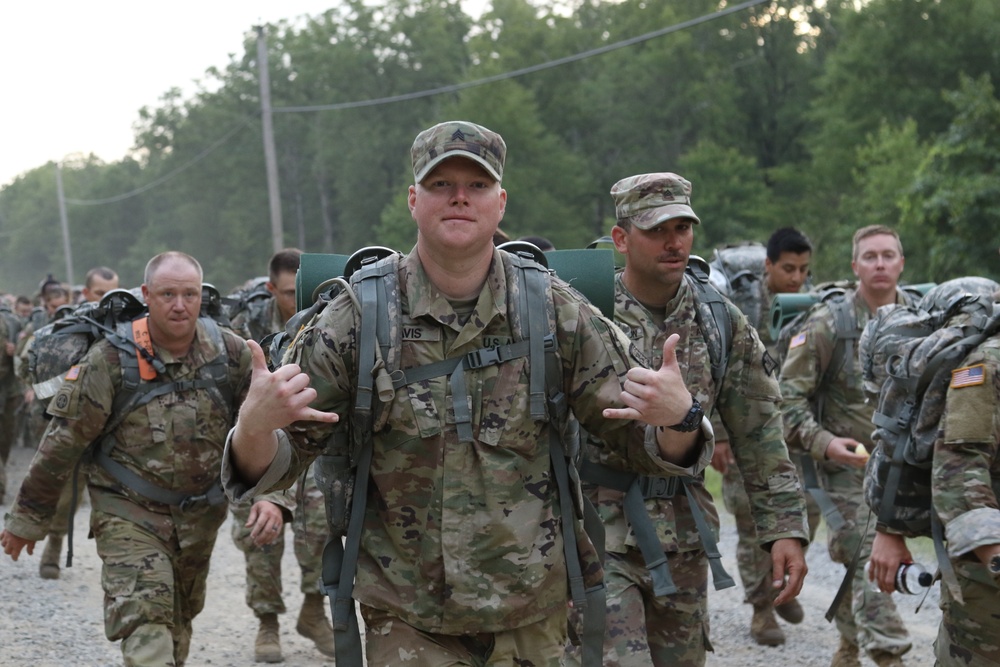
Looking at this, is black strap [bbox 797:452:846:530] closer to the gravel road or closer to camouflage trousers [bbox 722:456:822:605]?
camouflage trousers [bbox 722:456:822:605]

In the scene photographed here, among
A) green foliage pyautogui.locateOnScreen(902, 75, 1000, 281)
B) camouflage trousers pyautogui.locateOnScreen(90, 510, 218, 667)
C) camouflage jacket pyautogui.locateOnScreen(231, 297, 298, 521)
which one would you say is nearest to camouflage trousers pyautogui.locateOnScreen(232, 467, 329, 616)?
camouflage jacket pyautogui.locateOnScreen(231, 297, 298, 521)

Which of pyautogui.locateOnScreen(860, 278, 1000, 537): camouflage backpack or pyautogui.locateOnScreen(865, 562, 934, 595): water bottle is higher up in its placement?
pyautogui.locateOnScreen(860, 278, 1000, 537): camouflage backpack

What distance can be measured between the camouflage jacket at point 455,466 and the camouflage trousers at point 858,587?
11.5 ft

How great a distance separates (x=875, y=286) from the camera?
7.92 metres

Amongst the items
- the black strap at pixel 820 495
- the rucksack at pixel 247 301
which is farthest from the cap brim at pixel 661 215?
the rucksack at pixel 247 301

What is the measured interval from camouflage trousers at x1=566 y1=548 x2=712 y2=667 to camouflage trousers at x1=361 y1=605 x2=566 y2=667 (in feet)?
4.04

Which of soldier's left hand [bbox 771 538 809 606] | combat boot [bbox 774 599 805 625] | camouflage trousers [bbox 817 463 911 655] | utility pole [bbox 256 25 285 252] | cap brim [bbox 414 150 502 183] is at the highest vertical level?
utility pole [bbox 256 25 285 252]

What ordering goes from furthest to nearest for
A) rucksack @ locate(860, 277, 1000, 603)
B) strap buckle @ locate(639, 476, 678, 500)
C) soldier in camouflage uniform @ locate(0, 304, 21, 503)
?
soldier in camouflage uniform @ locate(0, 304, 21, 503) → strap buckle @ locate(639, 476, 678, 500) → rucksack @ locate(860, 277, 1000, 603)

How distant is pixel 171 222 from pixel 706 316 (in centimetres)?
8307

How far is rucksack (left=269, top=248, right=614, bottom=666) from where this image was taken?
3.82 meters

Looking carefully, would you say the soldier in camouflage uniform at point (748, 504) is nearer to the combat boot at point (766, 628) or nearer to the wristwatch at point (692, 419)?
A: the combat boot at point (766, 628)

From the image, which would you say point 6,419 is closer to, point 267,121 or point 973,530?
Answer: point 267,121

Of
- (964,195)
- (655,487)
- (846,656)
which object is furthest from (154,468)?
(964,195)

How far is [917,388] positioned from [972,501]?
579 mm
